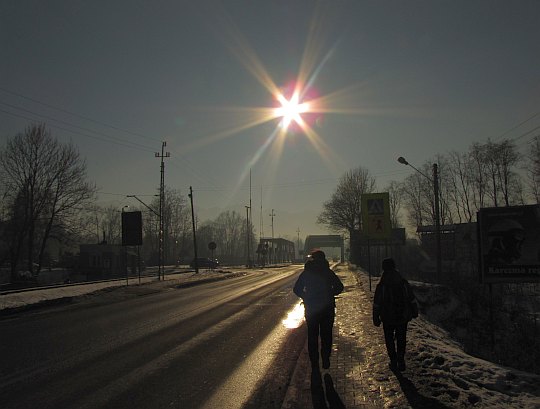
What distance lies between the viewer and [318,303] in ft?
25.4

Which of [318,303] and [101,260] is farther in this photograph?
[101,260]

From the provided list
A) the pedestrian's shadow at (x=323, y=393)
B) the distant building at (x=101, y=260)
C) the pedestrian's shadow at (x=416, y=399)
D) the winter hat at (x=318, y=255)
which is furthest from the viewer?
the distant building at (x=101, y=260)


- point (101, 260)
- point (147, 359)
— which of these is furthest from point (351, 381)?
point (101, 260)

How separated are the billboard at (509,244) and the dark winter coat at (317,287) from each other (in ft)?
17.7

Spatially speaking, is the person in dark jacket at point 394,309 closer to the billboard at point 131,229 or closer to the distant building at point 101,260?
the billboard at point 131,229

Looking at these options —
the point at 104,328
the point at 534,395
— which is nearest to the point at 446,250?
the point at 104,328

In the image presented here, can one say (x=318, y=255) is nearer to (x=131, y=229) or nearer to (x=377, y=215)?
(x=377, y=215)

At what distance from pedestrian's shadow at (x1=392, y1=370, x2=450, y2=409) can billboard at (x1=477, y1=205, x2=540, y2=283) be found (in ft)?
19.7

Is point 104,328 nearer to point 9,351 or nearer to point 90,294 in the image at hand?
point 9,351

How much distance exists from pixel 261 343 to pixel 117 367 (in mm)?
3394

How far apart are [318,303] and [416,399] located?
229 centimetres

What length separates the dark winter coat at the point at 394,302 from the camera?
299 inches

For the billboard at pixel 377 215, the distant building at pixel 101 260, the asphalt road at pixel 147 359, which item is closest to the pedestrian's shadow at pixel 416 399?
the asphalt road at pixel 147 359

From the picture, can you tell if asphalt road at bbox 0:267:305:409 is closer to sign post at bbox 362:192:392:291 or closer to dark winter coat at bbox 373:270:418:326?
dark winter coat at bbox 373:270:418:326
